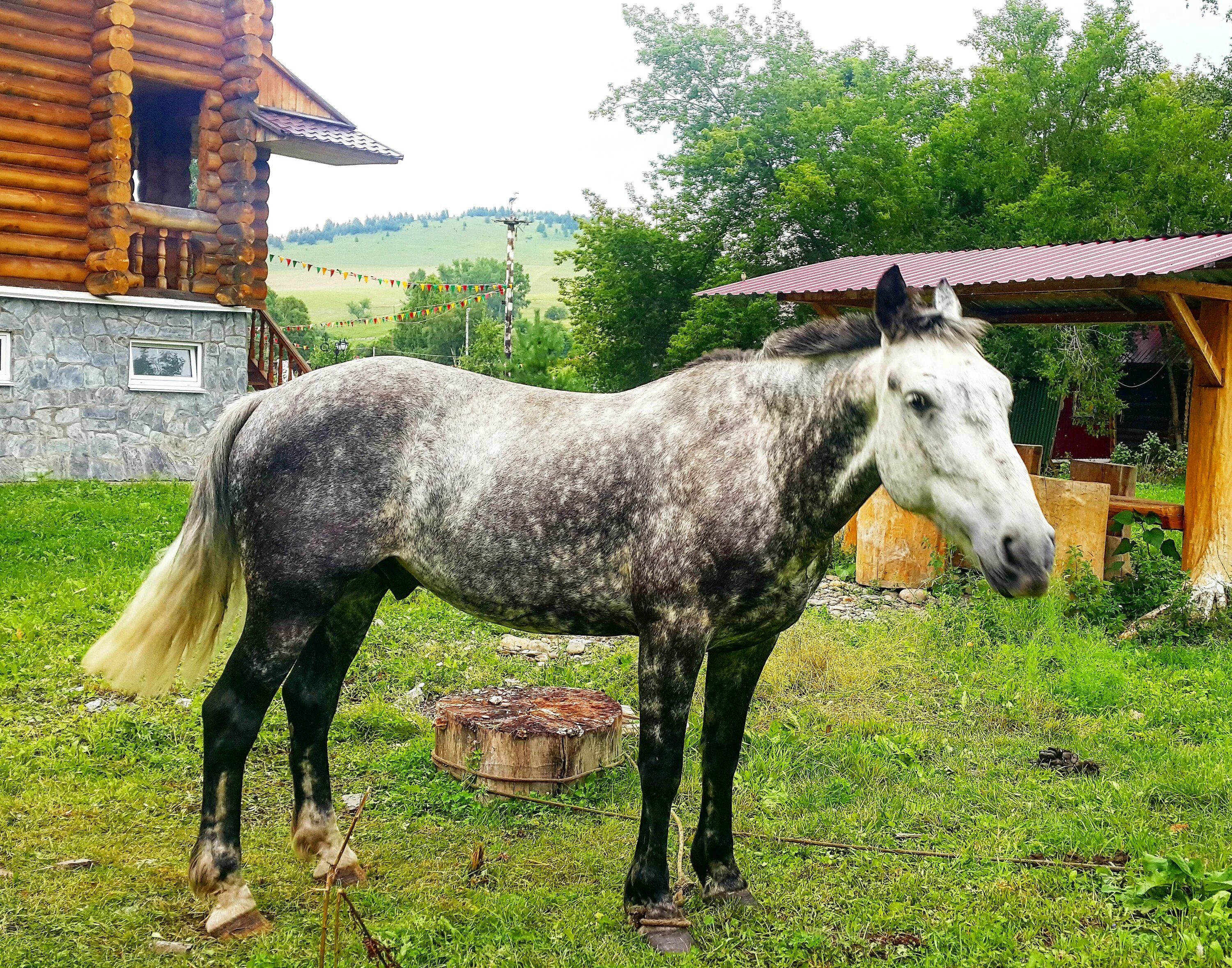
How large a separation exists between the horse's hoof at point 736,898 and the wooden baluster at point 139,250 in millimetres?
12940

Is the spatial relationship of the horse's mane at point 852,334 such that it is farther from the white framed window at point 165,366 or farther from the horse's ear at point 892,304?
the white framed window at point 165,366

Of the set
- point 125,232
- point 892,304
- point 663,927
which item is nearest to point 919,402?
point 892,304

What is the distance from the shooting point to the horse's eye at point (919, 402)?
9.91ft

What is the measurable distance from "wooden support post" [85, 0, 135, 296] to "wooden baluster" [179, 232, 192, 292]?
887mm

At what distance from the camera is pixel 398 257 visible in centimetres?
11019

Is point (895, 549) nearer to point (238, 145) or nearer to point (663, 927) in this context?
point (663, 927)

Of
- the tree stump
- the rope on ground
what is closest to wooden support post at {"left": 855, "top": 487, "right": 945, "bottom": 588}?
the tree stump

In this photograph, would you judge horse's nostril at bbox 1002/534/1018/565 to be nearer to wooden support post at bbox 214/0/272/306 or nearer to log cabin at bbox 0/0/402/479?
log cabin at bbox 0/0/402/479

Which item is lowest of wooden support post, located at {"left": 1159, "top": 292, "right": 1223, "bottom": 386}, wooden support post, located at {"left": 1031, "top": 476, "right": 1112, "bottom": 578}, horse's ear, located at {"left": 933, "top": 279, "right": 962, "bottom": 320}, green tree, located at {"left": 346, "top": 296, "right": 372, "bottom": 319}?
wooden support post, located at {"left": 1031, "top": 476, "right": 1112, "bottom": 578}

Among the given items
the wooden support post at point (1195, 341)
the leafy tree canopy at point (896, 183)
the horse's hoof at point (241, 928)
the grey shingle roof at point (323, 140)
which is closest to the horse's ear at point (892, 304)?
the horse's hoof at point (241, 928)

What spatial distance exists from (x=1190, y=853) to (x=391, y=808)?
11.5 feet

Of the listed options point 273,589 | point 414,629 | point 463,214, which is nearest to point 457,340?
point 414,629

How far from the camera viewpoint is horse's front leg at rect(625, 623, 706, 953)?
338 cm

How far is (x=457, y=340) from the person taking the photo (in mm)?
54312
